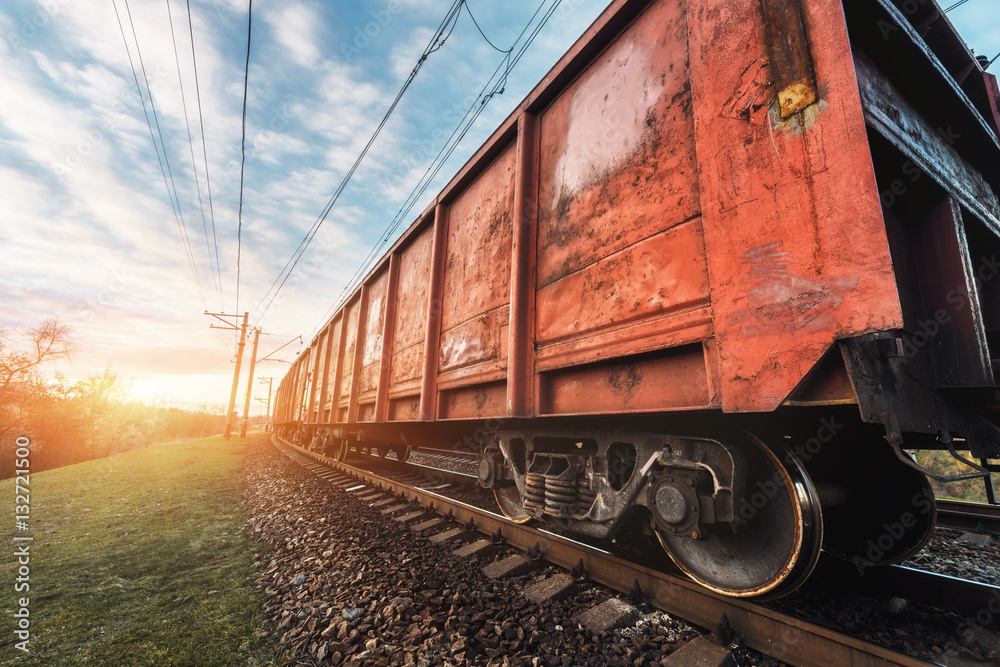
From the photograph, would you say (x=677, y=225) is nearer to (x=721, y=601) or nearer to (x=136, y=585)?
(x=721, y=601)

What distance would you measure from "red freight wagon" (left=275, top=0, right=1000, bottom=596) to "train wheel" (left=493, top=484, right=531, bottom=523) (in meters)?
0.44

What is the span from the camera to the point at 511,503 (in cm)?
367

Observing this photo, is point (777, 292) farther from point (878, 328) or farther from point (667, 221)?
point (667, 221)

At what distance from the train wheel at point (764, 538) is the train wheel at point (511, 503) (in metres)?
1.48

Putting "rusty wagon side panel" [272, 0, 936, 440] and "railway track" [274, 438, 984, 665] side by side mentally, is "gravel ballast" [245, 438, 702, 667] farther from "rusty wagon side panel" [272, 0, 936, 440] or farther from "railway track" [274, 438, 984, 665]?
"rusty wagon side panel" [272, 0, 936, 440]

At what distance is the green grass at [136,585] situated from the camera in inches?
77.0

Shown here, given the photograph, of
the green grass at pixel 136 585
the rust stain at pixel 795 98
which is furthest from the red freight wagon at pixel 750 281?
the green grass at pixel 136 585

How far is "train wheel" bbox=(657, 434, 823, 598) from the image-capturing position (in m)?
1.79

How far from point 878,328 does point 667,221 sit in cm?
104

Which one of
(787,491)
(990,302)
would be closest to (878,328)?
(787,491)

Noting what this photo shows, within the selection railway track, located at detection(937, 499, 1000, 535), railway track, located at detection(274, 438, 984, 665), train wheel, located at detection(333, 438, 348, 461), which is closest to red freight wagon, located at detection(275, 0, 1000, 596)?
railway track, located at detection(274, 438, 984, 665)

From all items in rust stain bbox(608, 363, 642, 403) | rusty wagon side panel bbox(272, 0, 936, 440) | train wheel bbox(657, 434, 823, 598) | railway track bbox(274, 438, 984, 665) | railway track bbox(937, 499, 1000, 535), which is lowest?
railway track bbox(274, 438, 984, 665)

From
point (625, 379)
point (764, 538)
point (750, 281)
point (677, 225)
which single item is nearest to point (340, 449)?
point (625, 379)

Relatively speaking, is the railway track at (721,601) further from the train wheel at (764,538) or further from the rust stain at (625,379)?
the rust stain at (625,379)
